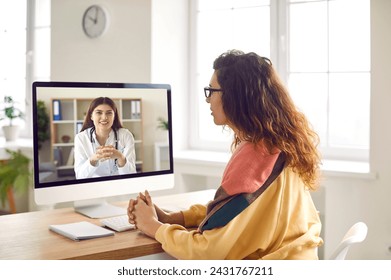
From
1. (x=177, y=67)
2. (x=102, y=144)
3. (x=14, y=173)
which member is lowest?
(x=14, y=173)

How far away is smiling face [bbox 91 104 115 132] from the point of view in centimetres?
211

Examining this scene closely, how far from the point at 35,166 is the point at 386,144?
1.82 meters

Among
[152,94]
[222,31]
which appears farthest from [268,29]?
[152,94]

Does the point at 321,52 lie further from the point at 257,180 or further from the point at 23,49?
the point at 23,49

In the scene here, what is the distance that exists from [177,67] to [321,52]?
102 cm

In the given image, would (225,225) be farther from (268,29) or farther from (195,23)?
(195,23)

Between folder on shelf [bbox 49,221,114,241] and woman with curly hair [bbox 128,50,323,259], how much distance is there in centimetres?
20

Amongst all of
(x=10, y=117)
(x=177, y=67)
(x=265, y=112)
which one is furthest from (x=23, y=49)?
(x=265, y=112)

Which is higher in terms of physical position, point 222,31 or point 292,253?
point 222,31

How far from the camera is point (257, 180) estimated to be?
170 centimetres

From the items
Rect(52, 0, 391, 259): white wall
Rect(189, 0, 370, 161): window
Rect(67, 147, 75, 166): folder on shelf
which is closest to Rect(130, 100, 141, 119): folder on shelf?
Rect(67, 147, 75, 166): folder on shelf

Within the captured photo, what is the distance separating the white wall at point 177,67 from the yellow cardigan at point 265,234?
1.41 m

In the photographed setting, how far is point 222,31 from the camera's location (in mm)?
4062

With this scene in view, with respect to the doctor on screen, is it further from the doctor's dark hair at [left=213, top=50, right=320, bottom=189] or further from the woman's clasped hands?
the doctor's dark hair at [left=213, top=50, right=320, bottom=189]
